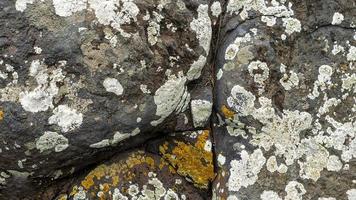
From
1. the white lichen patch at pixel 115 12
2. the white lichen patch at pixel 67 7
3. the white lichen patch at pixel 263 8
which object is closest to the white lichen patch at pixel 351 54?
the white lichen patch at pixel 263 8

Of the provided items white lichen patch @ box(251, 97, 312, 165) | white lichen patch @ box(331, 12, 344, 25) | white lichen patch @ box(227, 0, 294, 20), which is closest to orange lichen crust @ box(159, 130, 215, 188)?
white lichen patch @ box(251, 97, 312, 165)

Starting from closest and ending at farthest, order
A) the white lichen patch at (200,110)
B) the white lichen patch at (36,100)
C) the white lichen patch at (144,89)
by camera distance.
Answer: the white lichen patch at (36,100) → the white lichen patch at (144,89) → the white lichen patch at (200,110)

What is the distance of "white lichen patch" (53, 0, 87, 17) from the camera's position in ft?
9.50

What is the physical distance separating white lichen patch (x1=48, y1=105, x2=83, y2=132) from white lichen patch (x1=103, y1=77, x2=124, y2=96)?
0.21 meters

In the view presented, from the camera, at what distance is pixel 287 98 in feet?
10.7

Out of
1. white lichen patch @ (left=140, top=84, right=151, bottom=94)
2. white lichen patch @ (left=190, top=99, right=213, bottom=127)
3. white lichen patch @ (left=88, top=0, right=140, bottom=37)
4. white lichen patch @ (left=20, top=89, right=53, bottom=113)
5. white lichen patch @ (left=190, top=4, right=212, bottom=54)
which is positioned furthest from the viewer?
white lichen patch @ (left=190, top=99, right=213, bottom=127)

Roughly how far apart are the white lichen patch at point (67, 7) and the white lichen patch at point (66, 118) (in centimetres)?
52

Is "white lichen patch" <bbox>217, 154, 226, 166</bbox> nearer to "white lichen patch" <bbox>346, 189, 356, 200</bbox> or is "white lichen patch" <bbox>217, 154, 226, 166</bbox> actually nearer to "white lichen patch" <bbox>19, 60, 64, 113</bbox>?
"white lichen patch" <bbox>346, 189, 356, 200</bbox>

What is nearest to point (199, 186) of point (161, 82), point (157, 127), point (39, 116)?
point (157, 127)

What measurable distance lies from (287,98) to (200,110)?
0.54m

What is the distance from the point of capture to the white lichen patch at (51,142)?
291 centimetres

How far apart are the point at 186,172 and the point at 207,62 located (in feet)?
2.36

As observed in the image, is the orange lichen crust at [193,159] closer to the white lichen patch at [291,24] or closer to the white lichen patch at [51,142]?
the white lichen patch at [51,142]

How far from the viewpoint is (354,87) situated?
3285 mm
